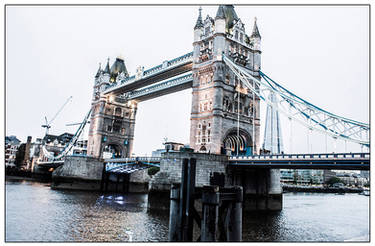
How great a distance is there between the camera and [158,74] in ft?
147

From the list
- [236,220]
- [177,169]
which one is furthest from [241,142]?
[236,220]

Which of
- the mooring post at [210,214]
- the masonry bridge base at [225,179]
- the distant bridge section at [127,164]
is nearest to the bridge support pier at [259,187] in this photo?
the masonry bridge base at [225,179]

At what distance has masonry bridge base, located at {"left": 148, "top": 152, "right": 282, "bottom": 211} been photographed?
83.1ft

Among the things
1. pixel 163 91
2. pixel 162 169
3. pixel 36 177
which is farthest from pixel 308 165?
pixel 36 177

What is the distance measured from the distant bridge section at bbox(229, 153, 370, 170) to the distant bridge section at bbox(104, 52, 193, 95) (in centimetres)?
1719

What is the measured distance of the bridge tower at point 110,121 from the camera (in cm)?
5647

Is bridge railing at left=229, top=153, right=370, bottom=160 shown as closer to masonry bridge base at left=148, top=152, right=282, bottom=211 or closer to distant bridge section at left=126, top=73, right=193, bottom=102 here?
masonry bridge base at left=148, top=152, right=282, bottom=211

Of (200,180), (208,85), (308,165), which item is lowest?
(200,180)

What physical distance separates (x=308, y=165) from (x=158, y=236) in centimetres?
1390

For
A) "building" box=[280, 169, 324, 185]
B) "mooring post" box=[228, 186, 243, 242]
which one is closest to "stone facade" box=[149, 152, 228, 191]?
"mooring post" box=[228, 186, 243, 242]

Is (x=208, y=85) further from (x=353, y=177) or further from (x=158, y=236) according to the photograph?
(x=353, y=177)

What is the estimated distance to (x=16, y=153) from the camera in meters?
100

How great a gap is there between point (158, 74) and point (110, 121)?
731 inches

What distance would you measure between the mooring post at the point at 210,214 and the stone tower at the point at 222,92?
2177cm
